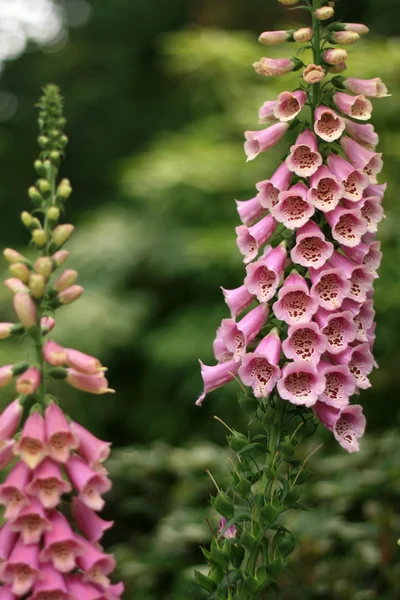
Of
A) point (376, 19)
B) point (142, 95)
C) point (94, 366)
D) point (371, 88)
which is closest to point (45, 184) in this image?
point (94, 366)

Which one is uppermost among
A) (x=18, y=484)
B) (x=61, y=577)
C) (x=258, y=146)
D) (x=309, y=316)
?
(x=258, y=146)

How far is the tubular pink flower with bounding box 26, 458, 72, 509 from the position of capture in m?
1.70

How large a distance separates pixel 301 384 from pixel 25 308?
2.06 ft

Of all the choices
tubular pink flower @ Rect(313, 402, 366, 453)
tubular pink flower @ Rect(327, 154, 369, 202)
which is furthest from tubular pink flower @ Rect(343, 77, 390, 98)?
tubular pink flower @ Rect(313, 402, 366, 453)

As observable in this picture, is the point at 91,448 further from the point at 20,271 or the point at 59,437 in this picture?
the point at 20,271

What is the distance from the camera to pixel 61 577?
1.69 m

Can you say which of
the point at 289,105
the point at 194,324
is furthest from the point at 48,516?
the point at 194,324

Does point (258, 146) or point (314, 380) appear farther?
point (258, 146)

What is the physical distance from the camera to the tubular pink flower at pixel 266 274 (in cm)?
206

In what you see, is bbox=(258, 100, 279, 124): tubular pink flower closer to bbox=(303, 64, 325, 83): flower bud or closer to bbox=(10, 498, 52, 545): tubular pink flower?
bbox=(303, 64, 325, 83): flower bud

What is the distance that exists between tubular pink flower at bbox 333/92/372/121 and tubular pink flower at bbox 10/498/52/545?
1.14 metres

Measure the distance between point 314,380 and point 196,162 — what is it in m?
4.44

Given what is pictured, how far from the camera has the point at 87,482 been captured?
1.76m

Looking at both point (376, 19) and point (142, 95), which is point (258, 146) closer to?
point (376, 19)
